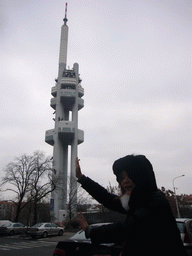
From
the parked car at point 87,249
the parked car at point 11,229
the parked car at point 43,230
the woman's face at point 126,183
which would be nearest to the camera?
the woman's face at point 126,183

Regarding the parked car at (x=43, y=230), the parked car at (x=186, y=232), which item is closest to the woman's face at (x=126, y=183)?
the parked car at (x=186, y=232)

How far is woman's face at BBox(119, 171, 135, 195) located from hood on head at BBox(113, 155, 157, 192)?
0.14ft

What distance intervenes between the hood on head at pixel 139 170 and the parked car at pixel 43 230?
22.0 m

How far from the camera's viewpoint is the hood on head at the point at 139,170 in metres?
1.75

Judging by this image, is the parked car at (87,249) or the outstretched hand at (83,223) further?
the parked car at (87,249)

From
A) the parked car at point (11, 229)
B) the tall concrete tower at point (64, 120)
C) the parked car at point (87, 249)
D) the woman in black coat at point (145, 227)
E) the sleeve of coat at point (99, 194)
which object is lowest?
the parked car at point (11, 229)

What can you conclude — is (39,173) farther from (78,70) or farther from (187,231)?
(78,70)

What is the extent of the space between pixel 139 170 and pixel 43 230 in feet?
74.2

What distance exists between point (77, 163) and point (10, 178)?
114ft

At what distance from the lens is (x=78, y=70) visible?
75.8 m

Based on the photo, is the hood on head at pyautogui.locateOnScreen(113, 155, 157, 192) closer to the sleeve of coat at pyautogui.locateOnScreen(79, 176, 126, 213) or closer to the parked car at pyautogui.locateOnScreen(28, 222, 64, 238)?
the sleeve of coat at pyautogui.locateOnScreen(79, 176, 126, 213)

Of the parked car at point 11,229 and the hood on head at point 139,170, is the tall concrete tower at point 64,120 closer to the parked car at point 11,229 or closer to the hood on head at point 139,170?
the parked car at point 11,229

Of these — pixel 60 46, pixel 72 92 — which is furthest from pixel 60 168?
pixel 60 46

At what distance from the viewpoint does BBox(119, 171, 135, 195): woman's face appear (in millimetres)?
1877
